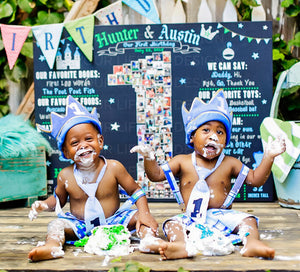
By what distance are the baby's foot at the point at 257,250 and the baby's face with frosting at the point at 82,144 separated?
3.57ft

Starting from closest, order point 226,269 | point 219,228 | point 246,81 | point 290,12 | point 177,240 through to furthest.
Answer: point 226,269 → point 177,240 → point 219,228 → point 246,81 → point 290,12

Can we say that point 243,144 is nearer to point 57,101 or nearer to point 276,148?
point 276,148

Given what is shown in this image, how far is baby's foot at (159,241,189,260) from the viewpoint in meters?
2.05

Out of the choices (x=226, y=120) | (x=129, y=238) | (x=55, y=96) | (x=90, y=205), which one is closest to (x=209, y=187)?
(x=226, y=120)

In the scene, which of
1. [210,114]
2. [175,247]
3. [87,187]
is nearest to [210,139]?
[210,114]

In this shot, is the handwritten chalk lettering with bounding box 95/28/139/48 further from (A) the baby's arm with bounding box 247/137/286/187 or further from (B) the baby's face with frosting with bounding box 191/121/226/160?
(A) the baby's arm with bounding box 247/137/286/187

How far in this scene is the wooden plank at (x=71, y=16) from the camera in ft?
12.9

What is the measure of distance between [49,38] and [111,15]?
0.67 metres

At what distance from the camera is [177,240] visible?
87.7 inches

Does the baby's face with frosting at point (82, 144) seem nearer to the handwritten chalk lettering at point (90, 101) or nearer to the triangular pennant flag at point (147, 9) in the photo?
the handwritten chalk lettering at point (90, 101)

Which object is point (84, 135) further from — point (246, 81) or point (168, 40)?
point (246, 81)

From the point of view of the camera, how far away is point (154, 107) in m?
3.66

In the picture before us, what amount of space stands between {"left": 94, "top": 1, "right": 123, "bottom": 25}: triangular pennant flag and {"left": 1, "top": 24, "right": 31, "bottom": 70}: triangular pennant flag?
28.6 inches

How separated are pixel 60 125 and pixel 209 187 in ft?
3.52
